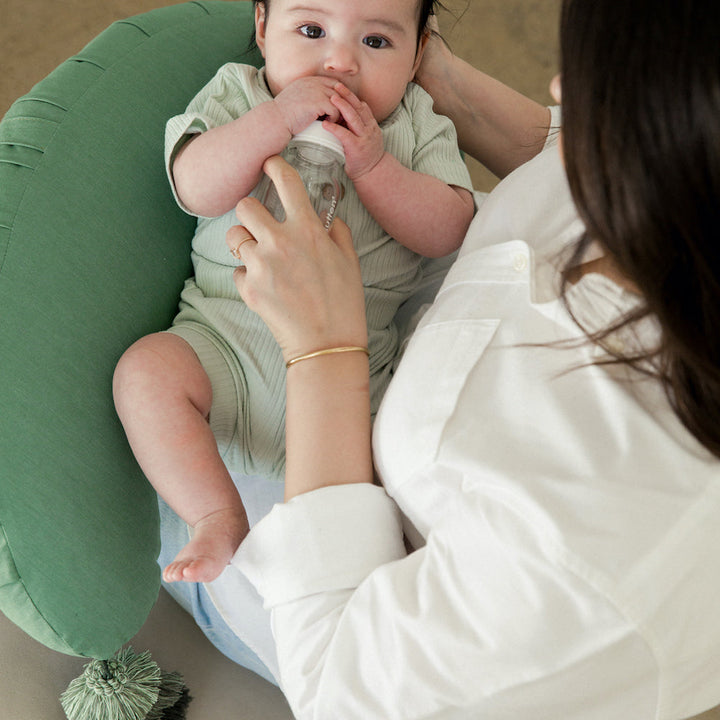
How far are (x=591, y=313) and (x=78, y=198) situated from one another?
2.22 ft

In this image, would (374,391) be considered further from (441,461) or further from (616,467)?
(616,467)

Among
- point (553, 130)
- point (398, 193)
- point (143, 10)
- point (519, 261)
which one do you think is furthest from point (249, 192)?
point (143, 10)

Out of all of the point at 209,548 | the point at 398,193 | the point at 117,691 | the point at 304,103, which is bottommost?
the point at 117,691

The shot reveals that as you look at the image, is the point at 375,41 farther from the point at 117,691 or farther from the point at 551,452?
the point at 117,691

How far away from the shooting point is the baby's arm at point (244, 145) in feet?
3.20

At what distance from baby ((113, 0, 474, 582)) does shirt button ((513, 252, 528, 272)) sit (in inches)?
11.7

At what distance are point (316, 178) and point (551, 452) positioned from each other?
54cm

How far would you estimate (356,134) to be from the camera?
100 cm

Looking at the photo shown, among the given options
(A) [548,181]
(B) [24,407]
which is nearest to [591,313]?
(A) [548,181]

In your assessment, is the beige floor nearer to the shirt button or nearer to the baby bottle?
the baby bottle

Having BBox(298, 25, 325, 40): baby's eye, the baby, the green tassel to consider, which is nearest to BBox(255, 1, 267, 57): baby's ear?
the baby

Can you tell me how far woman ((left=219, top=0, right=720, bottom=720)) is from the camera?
58 cm

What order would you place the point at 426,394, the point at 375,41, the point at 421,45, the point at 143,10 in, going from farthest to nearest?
1. the point at 143,10
2. the point at 421,45
3. the point at 375,41
4. the point at 426,394

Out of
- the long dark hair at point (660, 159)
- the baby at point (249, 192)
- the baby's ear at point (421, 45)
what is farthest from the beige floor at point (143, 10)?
the long dark hair at point (660, 159)
